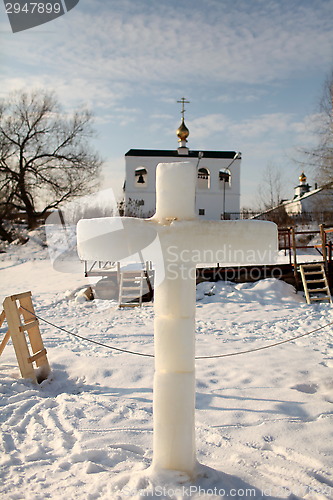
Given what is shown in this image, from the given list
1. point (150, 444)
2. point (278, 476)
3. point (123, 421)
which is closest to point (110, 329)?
point (123, 421)

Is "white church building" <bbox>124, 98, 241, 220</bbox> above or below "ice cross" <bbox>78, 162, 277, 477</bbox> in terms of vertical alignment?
above

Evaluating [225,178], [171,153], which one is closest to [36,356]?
[171,153]

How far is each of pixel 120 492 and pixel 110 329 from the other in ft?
17.2

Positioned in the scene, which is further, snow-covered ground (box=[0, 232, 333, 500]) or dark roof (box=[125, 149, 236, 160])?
dark roof (box=[125, 149, 236, 160])

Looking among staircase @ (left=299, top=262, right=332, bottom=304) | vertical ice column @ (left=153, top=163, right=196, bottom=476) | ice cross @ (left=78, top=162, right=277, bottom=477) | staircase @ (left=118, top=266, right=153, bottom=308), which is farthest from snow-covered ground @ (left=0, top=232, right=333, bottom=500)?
staircase @ (left=299, top=262, right=332, bottom=304)

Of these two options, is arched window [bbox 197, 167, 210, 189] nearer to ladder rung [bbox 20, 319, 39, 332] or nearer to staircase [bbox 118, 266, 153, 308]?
staircase [bbox 118, 266, 153, 308]

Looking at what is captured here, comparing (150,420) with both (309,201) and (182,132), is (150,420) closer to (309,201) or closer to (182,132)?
(182,132)

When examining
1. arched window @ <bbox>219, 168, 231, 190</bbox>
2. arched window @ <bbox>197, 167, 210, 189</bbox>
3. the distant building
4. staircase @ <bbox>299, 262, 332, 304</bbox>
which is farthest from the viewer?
arched window @ <bbox>197, 167, 210, 189</bbox>

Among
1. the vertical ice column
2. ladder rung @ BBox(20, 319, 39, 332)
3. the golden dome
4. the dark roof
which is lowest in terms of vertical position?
ladder rung @ BBox(20, 319, 39, 332)

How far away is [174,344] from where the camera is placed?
2.23m

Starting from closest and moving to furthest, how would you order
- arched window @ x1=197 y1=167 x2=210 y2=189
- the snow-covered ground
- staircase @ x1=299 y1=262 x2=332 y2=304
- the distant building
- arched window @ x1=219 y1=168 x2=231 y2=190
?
the snow-covered ground → staircase @ x1=299 y1=262 x2=332 y2=304 → the distant building → arched window @ x1=219 y1=168 x2=231 y2=190 → arched window @ x1=197 y1=167 x2=210 y2=189

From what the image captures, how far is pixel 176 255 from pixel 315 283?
9884mm

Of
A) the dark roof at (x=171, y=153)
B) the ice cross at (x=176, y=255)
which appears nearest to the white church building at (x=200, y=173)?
the dark roof at (x=171, y=153)

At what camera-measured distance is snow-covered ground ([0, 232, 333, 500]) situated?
90.9 inches
